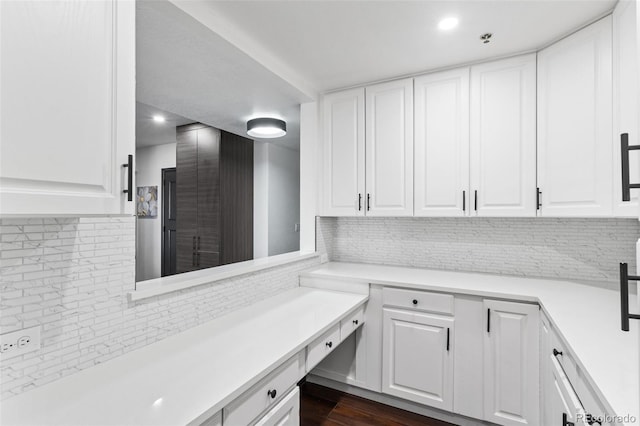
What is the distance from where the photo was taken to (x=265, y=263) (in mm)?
2096

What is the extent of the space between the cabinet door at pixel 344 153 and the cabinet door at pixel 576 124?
4.07 feet

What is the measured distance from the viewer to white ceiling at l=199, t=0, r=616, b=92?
1621 mm

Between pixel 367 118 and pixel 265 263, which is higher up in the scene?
pixel 367 118

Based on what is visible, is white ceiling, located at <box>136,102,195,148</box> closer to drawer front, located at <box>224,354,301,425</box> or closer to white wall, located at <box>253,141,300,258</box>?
white wall, located at <box>253,141,300,258</box>

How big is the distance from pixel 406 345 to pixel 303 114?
6.71ft

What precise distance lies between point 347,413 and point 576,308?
1.51m

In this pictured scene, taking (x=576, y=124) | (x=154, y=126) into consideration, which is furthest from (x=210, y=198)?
(x=576, y=124)

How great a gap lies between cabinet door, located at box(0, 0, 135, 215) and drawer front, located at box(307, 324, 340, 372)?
3.43 feet

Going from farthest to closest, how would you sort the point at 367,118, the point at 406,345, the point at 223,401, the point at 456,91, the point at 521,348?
the point at 367,118, the point at 456,91, the point at 406,345, the point at 521,348, the point at 223,401

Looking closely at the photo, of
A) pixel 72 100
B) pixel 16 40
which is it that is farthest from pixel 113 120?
pixel 16 40

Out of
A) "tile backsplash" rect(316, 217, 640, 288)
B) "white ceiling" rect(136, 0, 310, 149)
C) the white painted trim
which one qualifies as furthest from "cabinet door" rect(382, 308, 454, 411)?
"white ceiling" rect(136, 0, 310, 149)

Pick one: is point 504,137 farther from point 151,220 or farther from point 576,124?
point 151,220

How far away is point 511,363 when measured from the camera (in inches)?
71.9

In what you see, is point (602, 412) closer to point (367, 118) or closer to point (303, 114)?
point (367, 118)
